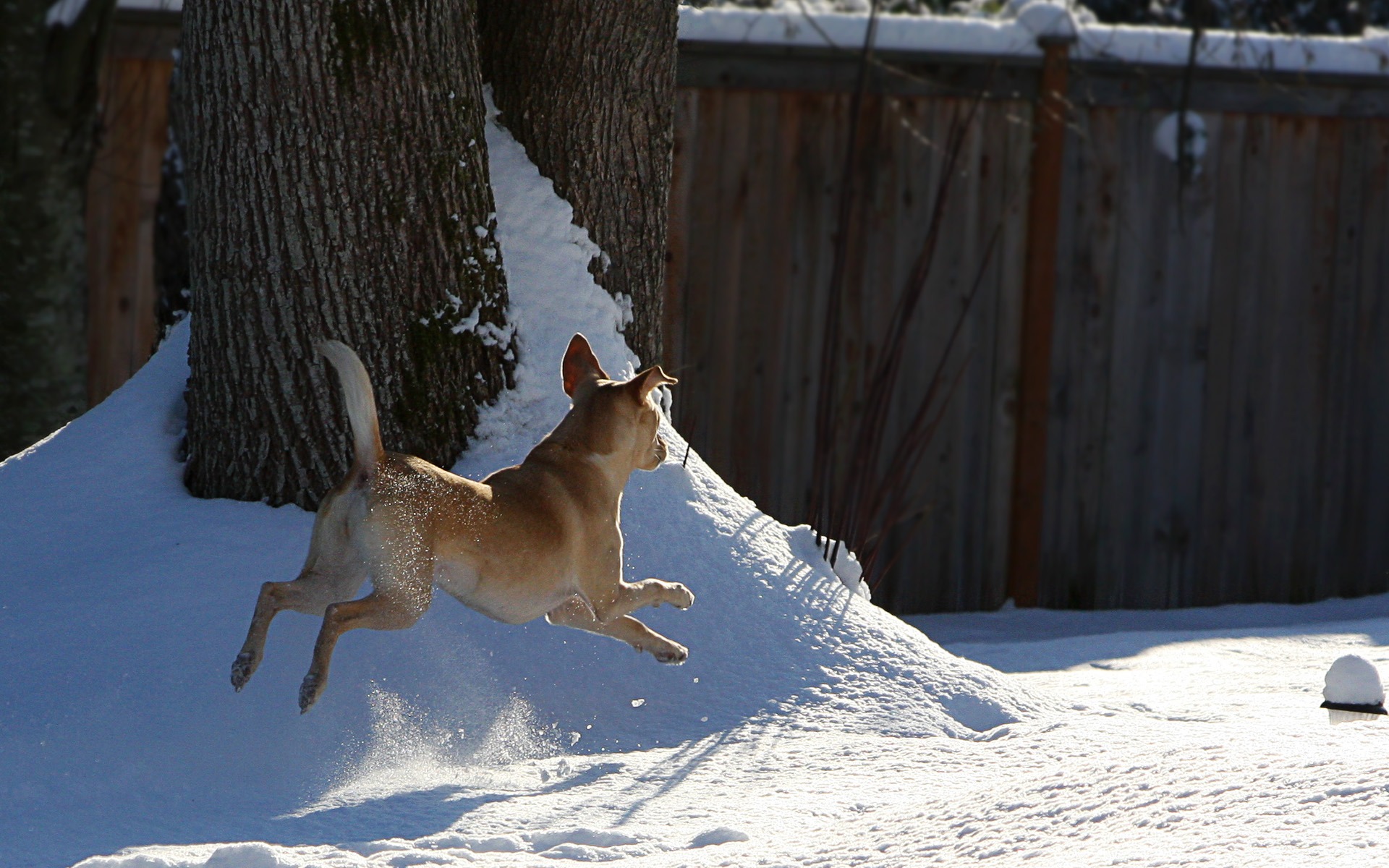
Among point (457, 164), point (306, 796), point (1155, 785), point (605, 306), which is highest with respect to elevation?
point (457, 164)

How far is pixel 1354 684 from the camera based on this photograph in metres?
3.74

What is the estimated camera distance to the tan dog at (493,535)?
3.35 m

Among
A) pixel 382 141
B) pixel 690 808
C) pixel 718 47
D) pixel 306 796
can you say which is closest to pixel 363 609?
pixel 306 796

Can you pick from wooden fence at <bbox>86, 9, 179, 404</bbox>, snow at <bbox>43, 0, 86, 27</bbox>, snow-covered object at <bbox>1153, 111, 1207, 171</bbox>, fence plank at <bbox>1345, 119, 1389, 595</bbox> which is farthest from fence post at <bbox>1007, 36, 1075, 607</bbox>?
snow at <bbox>43, 0, 86, 27</bbox>

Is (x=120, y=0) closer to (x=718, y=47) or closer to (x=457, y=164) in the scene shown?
(x=718, y=47)

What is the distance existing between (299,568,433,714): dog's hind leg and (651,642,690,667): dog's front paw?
0.78m

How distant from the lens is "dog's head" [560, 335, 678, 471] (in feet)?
13.0

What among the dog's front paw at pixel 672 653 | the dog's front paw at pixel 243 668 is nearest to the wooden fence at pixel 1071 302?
the dog's front paw at pixel 672 653

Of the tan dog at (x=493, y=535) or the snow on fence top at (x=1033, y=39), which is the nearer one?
the tan dog at (x=493, y=535)

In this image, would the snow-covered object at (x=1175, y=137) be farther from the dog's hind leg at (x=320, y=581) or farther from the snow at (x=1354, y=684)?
the dog's hind leg at (x=320, y=581)

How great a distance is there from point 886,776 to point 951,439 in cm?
352

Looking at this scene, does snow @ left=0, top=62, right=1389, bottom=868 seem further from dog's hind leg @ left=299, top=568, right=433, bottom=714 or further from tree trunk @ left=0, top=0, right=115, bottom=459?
tree trunk @ left=0, top=0, right=115, bottom=459

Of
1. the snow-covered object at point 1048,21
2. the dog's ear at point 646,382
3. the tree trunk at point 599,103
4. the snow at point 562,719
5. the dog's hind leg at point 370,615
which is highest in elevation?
the snow-covered object at point 1048,21

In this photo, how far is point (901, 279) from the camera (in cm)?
681
